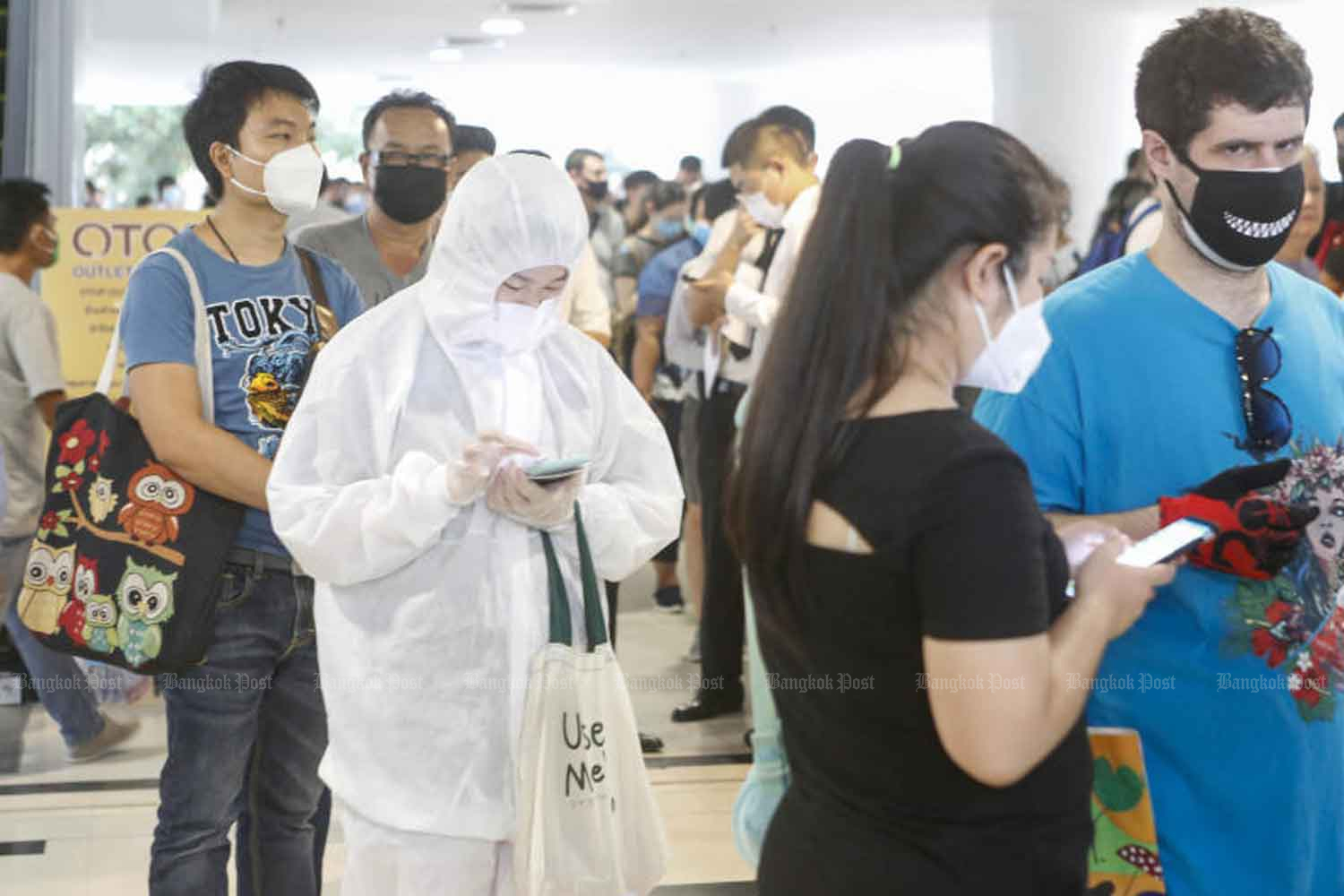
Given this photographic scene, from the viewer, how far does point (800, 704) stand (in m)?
1.64

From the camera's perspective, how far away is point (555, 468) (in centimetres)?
227

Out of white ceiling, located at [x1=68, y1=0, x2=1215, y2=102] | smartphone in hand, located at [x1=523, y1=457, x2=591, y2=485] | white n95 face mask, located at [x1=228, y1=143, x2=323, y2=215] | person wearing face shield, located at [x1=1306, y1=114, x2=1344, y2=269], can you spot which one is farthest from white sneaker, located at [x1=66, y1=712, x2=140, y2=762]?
white ceiling, located at [x1=68, y1=0, x2=1215, y2=102]

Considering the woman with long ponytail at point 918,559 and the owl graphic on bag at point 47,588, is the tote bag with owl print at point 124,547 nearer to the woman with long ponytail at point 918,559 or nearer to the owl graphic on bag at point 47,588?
the owl graphic on bag at point 47,588

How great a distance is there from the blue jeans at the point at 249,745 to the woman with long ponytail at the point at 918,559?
1388 mm

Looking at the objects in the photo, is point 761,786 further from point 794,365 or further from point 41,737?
point 41,737

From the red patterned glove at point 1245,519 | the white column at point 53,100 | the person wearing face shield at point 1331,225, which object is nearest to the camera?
the red patterned glove at point 1245,519

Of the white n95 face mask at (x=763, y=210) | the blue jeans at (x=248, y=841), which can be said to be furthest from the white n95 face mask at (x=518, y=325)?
the white n95 face mask at (x=763, y=210)

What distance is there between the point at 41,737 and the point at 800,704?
14.9 ft

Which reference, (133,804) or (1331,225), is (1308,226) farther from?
(133,804)

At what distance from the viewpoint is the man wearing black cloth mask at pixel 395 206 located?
11.8ft

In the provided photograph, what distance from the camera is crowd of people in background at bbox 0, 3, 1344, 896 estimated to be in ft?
5.07

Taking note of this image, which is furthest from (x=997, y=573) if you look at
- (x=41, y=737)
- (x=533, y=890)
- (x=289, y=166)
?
(x=41, y=737)

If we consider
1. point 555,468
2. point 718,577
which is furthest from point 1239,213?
point 718,577

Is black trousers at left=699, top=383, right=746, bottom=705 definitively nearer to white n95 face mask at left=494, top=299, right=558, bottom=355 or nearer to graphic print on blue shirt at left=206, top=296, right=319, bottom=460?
graphic print on blue shirt at left=206, top=296, right=319, bottom=460
